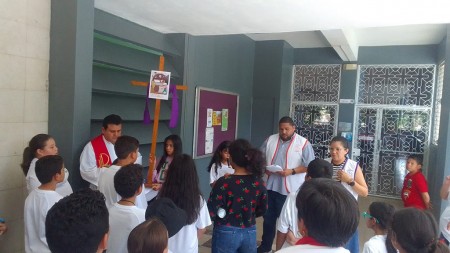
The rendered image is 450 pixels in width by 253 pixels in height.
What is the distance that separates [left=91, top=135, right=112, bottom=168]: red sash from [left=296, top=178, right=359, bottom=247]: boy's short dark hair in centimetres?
208

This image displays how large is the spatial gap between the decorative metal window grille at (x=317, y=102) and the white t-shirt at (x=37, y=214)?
6094mm

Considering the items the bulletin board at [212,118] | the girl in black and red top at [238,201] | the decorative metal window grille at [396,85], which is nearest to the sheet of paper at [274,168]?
the girl in black and red top at [238,201]

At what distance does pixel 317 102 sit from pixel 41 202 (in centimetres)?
621

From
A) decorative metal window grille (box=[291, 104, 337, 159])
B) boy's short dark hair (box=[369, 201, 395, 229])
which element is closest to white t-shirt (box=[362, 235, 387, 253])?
boy's short dark hair (box=[369, 201, 395, 229])

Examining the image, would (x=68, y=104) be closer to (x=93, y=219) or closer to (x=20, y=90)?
(x=20, y=90)

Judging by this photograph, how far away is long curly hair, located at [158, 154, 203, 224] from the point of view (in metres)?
2.03

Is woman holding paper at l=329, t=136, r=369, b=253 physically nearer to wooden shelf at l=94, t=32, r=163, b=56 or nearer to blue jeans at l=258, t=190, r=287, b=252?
blue jeans at l=258, t=190, r=287, b=252

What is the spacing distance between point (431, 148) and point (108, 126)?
591cm

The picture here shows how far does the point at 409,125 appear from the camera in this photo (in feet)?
22.0

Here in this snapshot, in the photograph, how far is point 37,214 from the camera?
1943 mm

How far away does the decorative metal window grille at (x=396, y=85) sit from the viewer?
6.57 m

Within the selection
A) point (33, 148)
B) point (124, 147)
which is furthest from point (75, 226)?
point (33, 148)

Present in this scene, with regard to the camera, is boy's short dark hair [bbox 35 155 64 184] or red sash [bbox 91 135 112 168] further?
red sash [bbox 91 135 112 168]

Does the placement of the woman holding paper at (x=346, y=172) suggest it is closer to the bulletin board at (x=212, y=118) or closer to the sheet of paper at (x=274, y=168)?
the sheet of paper at (x=274, y=168)
